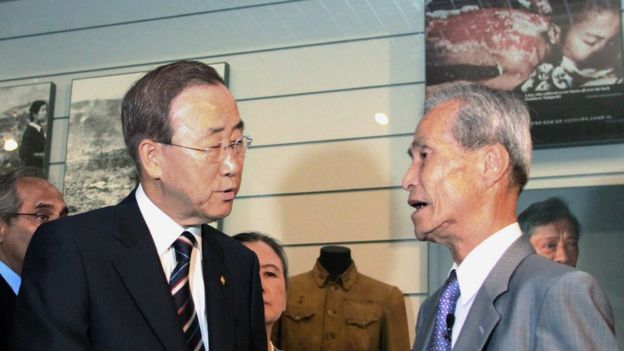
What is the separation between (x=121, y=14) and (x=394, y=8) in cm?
155

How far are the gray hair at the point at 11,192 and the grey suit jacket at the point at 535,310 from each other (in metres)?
2.06

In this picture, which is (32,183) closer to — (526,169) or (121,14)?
(121,14)

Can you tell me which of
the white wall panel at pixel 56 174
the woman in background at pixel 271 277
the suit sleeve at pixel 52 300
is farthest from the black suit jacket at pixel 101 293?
the white wall panel at pixel 56 174

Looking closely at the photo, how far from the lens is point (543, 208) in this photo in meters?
3.80

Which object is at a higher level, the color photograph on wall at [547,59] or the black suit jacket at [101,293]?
the color photograph on wall at [547,59]

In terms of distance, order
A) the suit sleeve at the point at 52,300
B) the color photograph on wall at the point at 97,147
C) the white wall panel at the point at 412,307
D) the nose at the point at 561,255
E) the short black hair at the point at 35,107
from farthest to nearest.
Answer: the short black hair at the point at 35,107 → the color photograph on wall at the point at 97,147 → the white wall panel at the point at 412,307 → the nose at the point at 561,255 → the suit sleeve at the point at 52,300

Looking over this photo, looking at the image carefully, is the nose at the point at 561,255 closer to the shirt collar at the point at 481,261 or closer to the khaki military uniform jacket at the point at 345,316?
the khaki military uniform jacket at the point at 345,316

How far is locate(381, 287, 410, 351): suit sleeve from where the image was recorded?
368 cm

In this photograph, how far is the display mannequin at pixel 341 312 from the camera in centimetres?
370

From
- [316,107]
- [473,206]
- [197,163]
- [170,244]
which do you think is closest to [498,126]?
[473,206]

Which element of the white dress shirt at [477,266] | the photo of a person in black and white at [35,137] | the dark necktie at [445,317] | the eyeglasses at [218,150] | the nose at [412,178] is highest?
the photo of a person in black and white at [35,137]

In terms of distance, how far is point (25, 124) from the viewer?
15.8ft

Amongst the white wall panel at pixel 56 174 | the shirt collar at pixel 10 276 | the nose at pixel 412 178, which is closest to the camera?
the nose at pixel 412 178

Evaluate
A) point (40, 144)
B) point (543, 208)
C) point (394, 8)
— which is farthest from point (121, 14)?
point (543, 208)
